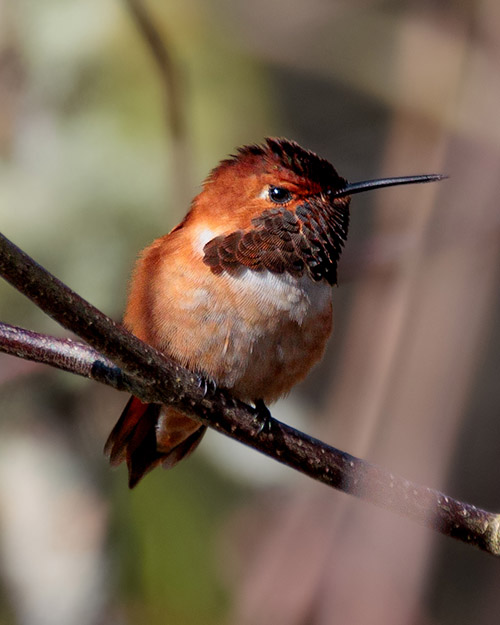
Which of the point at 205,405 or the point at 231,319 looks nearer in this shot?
the point at 205,405

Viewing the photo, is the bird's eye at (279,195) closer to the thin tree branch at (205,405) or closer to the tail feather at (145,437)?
the thin tree branch at (205,405)

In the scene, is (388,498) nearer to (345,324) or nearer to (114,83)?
(114,83)

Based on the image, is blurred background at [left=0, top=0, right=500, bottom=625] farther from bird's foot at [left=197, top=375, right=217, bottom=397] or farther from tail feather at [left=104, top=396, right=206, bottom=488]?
bird's foot at [left=197, top=375, right=217, bottom=397]

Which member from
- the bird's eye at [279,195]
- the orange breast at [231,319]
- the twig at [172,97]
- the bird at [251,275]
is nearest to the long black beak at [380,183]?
the bird at [251,275]

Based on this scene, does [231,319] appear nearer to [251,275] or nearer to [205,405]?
[251,275]

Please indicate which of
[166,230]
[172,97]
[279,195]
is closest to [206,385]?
[279,195]

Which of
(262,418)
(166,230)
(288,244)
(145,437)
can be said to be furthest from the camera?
(166,230)
